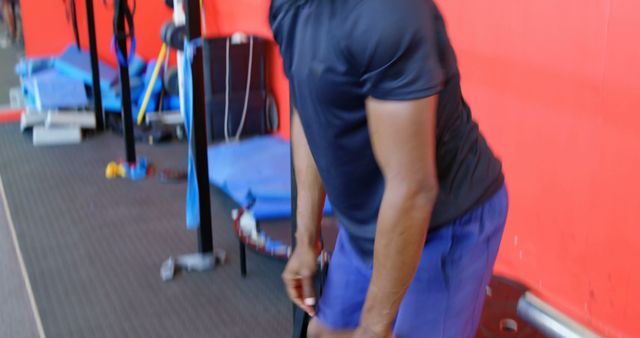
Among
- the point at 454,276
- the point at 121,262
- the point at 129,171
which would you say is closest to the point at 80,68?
the point at 129,171

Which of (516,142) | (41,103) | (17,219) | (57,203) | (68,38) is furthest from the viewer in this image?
(68,38)

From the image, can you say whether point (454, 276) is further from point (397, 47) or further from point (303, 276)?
point (397, 47)

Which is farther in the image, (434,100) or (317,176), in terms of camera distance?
(317,176)

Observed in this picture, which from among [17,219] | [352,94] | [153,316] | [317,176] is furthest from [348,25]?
[17,219]

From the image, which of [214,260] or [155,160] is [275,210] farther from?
[155,160]

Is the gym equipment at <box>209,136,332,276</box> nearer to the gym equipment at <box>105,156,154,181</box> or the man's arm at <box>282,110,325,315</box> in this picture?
the gym equipment at <box>105,156,154,181</box>

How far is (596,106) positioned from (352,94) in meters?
1.28

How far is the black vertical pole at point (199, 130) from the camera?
2.40 m

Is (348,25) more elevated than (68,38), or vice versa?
(348,25)

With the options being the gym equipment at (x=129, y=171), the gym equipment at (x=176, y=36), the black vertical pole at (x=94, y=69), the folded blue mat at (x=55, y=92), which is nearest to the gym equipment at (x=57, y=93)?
the folded blue mat at (x=55, y=92)

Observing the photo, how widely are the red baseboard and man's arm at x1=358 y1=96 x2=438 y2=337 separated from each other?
436 cm

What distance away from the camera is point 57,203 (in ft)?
10.7

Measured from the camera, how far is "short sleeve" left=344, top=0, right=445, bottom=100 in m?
0.86

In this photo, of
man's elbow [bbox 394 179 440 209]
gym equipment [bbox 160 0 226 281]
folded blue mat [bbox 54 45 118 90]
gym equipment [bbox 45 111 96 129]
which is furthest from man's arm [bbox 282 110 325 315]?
folded blue mat [bbox 54 45 118 90]
